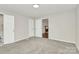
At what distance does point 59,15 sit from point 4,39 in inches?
163

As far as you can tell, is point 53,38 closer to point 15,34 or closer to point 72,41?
point 72,41

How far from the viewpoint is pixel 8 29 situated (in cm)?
575

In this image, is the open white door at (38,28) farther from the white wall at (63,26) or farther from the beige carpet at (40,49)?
the beige carpet at (40,49)

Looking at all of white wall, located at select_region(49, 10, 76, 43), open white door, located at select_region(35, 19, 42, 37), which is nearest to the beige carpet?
white wall, located at select_region(49, 10, 76, 43)

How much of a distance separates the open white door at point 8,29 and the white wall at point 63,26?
3.20m

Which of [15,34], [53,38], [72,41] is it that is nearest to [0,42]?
[15,34]

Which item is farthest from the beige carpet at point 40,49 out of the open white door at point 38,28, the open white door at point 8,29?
the open white door at point 38,28

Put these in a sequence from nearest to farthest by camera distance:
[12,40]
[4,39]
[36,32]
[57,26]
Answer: [4,39], [12,40], [57,26], [36,32]

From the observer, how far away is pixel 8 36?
573cm

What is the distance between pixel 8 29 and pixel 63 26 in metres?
3.68

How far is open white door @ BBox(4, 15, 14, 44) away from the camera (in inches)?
219

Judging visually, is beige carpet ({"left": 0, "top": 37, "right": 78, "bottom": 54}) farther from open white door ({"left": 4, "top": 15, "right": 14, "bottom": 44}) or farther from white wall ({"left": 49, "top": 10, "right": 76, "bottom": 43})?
white wall ({"left": 49, "top": 10, "right": 76, "bottom": 43})

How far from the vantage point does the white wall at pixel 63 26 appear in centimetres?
574

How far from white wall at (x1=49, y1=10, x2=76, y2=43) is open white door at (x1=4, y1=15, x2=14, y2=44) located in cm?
320
